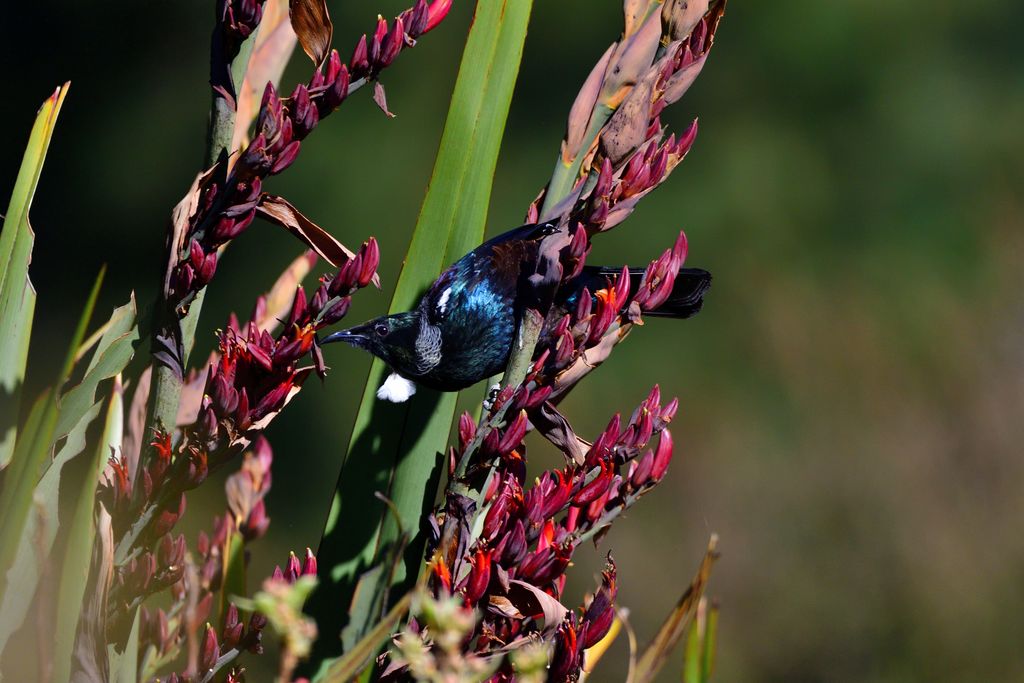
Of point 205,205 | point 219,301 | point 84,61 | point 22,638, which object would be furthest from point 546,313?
point 84,61

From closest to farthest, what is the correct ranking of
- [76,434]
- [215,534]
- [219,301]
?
[215,534] < [76,434] < [219,301]

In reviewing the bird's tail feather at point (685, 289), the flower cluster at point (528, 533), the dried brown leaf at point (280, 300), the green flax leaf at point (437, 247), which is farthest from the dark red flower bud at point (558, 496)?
the bird's tail feather at point (685, 289)

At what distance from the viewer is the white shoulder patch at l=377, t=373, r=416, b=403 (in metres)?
0.65

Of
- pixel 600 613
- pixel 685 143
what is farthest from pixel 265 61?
pixel 600 613

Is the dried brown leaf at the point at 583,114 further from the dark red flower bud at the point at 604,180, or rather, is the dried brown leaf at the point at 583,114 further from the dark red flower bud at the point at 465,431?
the dark red flower bud at the point at 465,431

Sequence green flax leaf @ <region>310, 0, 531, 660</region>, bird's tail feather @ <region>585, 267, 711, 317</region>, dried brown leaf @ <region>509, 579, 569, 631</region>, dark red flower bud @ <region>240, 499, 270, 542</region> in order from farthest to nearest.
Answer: bird's tail feather @ <region>585, 267, 711, 317</region>
green flax leaf @ <region>310, 0, 531, 660</region>
dried brown leaf @ <region>509, 579, 569, 631</region>
dark red flower bud @ <region>240, 499, 270, 542</region>

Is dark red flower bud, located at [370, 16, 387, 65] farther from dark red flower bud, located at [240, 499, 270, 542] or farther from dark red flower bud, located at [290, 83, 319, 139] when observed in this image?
dark red flower bud, located at [240, 499, 270, 542]

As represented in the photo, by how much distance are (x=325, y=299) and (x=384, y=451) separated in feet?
0.41

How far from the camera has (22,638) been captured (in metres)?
0.50

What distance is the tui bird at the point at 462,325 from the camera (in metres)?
0.65

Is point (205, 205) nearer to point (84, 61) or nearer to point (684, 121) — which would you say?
point (684, 121)

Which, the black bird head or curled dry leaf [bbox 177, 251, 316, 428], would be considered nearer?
curled dry leaf [bbox 177, 251, 316, 428]

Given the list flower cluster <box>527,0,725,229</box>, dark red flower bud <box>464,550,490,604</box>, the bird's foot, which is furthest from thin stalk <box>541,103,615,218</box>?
dark red flower bud <box>464,550,490,604</box>

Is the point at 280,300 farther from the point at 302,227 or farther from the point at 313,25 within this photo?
the point at 313,25
